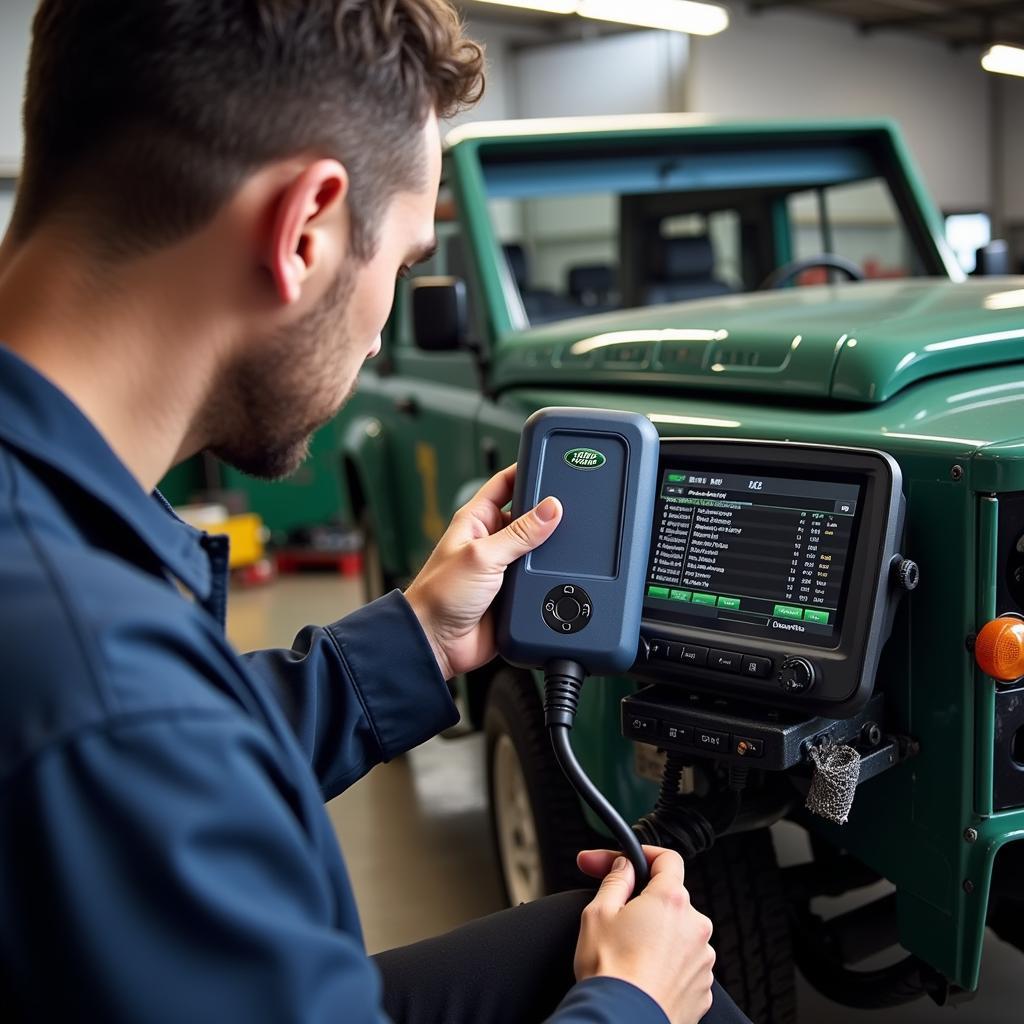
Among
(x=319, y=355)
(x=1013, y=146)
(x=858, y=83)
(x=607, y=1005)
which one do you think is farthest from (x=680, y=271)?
(x=1013, y=146)

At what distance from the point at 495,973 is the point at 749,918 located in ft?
2.21

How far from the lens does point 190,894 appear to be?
2.01ft

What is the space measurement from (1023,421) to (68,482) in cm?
101

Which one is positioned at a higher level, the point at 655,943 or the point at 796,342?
the point at 796,342

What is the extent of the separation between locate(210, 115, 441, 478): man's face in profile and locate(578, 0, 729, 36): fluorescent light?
340 inches

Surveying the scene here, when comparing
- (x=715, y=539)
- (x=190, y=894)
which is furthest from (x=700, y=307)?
(x=190, y=894)

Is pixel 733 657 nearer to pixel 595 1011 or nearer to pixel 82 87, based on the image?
pixel 595 1011

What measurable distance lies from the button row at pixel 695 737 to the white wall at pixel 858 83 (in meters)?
10.4

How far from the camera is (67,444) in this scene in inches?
30.3

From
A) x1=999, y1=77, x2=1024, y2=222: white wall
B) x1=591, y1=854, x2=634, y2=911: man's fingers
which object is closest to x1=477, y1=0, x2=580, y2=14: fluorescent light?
x1=999, y1=77, x2=1024, y2=222: white wall

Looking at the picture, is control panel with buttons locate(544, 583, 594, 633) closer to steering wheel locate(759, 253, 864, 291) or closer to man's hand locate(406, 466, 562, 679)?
man's hand locate(406, 466, 562, 679)

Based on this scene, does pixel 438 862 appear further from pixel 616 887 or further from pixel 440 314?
pixel 616 887

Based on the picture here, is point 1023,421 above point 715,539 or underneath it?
above

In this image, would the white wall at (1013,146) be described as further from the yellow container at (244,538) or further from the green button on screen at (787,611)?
the green button on screen at (787,611)
